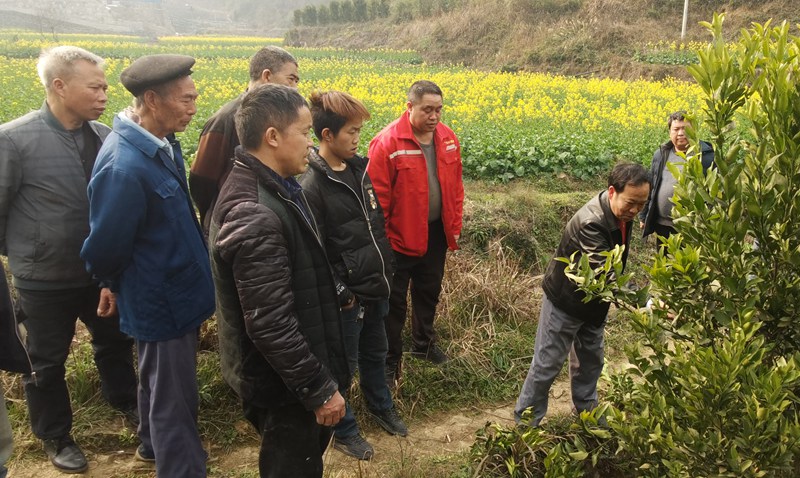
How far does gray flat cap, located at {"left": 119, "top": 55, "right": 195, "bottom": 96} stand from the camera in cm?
269

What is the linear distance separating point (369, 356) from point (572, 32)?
2785 cm

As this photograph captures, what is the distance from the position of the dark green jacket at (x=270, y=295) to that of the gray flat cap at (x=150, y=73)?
794 millimetres

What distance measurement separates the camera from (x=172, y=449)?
2.85 m

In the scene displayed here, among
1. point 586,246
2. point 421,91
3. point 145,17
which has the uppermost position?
point 145,17

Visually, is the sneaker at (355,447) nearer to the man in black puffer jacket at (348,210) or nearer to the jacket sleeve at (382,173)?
the man in black puffer jacket at (348,210)

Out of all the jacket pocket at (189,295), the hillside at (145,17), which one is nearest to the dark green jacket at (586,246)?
the jacket pocket at (189,295)

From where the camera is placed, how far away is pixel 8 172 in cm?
305

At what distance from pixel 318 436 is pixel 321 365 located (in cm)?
47

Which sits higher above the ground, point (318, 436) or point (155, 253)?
point (155, 253)

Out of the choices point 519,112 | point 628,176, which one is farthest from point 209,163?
point 519,112

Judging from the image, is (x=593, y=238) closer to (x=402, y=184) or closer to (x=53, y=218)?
(x=402, y=184)

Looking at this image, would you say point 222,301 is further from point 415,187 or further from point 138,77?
point 415,187

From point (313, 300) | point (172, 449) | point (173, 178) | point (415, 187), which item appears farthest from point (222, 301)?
point (415, 187)

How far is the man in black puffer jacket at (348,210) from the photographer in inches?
123
